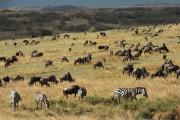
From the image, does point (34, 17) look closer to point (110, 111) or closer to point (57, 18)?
point (57, 18)

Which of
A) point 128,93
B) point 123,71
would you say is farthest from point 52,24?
point 128,93

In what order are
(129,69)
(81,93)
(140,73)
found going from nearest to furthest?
(81,93) → (140,73) → (129,69)

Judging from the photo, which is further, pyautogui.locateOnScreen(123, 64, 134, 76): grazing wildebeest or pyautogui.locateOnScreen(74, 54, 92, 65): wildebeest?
pyautogui.locateOnScreen(74, 54, 92, 65): wildebeest

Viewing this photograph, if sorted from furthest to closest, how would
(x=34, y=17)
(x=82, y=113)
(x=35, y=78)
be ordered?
(x=34, y=17)
(x=35, y=78)
(x=82, y=113)

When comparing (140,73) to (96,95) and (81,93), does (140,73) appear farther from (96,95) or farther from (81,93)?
(81,93)

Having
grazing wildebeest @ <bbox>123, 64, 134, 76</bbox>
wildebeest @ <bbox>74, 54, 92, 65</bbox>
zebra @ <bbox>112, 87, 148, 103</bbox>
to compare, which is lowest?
wildebeest @ <bbox>74, 54, 92, 65</bbox>

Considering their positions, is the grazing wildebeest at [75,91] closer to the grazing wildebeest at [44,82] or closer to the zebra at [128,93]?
the zebra at [128,93]

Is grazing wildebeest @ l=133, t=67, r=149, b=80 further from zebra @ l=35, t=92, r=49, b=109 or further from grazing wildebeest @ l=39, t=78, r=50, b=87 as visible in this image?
zebra @ l=35, t=92, r=49, b=109

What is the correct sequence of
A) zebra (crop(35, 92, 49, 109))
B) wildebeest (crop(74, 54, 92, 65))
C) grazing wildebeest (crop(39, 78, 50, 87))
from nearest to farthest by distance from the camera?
zebra (crop(35, 92, 49, 109)) → grazing wildebeest (crop(39, 78, 50, 87)) → wildebeest (crop(74, 54, 92, 65))

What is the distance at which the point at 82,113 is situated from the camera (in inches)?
988

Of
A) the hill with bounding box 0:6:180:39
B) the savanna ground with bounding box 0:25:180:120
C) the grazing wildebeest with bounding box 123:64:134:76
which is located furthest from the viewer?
the hill with bounding box 0:6:180:39

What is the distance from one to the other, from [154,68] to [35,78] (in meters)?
11.1

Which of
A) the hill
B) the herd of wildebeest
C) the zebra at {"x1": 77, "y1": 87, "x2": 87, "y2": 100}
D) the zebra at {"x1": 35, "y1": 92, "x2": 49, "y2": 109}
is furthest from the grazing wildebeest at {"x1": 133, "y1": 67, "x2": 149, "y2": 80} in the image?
the hill

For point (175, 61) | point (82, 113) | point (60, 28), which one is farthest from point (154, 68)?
point (60, 28)
